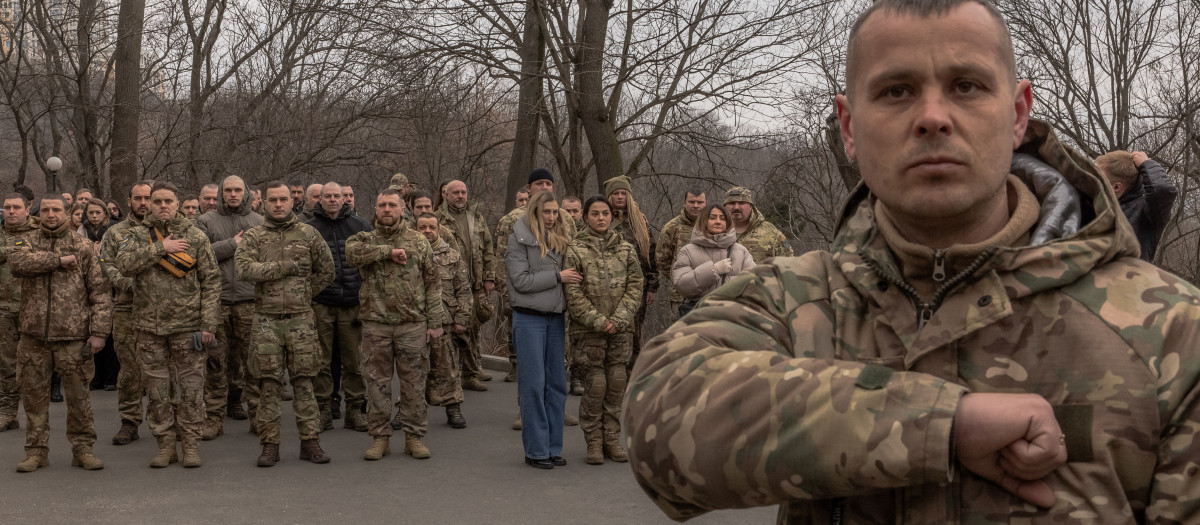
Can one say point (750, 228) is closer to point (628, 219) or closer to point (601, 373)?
point (628, 219)

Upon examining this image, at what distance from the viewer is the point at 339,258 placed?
981cm

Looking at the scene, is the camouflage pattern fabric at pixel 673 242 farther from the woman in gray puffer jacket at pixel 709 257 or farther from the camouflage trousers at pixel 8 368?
the camouflage trousers at pixel 8 368

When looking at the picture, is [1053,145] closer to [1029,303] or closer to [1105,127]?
[1029,303]

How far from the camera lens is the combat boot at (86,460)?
26.9ft

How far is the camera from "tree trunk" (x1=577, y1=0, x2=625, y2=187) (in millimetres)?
15312

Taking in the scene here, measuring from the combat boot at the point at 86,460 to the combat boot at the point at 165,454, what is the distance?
0.38 m

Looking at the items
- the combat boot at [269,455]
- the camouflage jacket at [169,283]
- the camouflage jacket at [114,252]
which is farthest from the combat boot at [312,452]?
the camouflage jacket at [114,252]

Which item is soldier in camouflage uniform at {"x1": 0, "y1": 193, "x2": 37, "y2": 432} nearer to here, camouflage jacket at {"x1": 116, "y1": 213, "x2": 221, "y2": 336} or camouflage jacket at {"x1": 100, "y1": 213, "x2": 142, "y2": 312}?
camouflage jacket at {"x1": 100, "y1": 213, "x2": 142, "y2": 312}

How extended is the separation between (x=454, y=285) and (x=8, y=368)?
13.4 ft

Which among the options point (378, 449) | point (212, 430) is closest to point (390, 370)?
point (378, 449)

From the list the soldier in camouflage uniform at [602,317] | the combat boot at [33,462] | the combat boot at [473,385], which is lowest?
the combat boot at [33,462]

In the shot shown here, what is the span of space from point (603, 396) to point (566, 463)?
0.59 metres

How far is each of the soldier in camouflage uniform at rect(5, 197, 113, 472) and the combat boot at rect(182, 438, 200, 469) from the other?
654mm

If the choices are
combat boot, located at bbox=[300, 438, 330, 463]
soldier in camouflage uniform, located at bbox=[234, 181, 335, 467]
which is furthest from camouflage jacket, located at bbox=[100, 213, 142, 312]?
combat boot, located at bbox=[300, 438, 330, 463]
